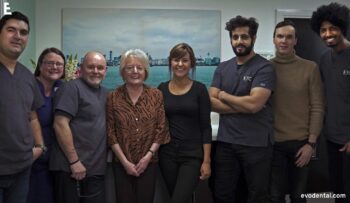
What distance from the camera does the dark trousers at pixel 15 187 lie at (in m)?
1.62

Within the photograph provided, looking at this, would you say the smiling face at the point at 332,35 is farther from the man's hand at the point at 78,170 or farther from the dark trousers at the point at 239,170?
the man's hand at the point at 78,170

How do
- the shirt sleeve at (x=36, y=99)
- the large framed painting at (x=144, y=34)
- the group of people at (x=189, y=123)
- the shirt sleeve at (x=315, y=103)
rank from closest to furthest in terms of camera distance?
the shirt sleeve at (x=36, y=99), the group of people at (x=189, y=123), the shirt sleeve at (x=315, y=103), the large framed painting at (x=144, y=34)

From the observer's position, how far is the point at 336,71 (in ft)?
6.95

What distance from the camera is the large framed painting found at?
3.61 meters

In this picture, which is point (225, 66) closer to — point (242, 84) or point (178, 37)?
point (242, 84)

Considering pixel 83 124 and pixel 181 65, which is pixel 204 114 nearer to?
pixel 181 65

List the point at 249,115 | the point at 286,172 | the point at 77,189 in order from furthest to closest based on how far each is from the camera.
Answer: the point at 286,172
the point at 249,115
the point at 77,189

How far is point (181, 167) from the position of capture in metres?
1.97

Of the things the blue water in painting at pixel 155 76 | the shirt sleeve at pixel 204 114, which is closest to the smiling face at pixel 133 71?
the shirt sleeve at pixel 204 114

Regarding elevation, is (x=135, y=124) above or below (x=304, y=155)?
above

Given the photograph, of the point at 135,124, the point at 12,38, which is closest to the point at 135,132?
the point at 135,124

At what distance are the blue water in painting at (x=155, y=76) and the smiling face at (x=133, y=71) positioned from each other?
1596 mm

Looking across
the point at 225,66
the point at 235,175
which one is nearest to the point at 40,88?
the point at 225,66

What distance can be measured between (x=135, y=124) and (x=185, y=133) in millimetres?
293
